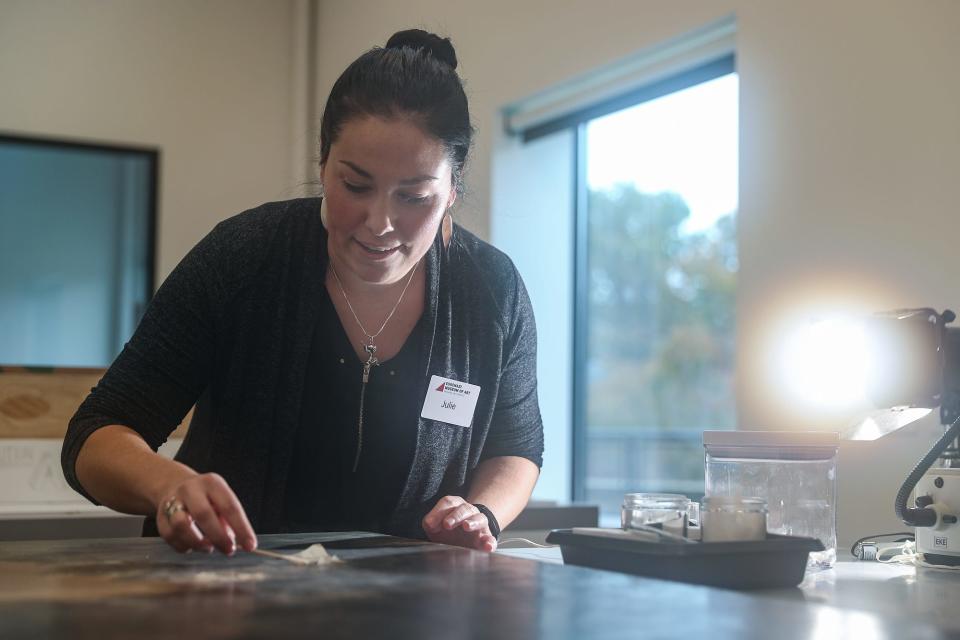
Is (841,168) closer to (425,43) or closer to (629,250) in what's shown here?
(425,43)

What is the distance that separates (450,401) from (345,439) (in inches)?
6.3

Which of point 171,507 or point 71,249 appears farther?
point 71,249

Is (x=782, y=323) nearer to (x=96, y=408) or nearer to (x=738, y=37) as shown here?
(x=738, y=37)

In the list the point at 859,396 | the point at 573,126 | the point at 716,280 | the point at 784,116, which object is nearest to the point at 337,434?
the point at 859,396

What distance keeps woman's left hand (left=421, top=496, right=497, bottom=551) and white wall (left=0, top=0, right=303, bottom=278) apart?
335 centimetres

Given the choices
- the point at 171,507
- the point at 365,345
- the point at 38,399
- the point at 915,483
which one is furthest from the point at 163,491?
the point at 38,399

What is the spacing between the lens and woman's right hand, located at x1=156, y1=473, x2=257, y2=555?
1.06 metres

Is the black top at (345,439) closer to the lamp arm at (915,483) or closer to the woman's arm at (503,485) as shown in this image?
the woman's arm at (503,485)

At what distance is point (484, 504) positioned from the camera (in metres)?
1.53

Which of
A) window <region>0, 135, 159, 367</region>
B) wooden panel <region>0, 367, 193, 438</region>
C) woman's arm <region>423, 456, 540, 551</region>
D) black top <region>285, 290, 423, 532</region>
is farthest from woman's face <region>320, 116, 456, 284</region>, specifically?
window <region>0, 135, 159, 367</region>

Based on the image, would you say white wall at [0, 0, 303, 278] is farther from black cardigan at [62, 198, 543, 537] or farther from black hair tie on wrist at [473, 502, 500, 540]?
black hair tie on wrist at [473, 502, 500, 540]

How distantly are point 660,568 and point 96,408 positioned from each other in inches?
29.9

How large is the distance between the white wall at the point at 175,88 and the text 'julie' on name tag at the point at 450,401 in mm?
3131

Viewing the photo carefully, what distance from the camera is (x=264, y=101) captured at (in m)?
4.79
